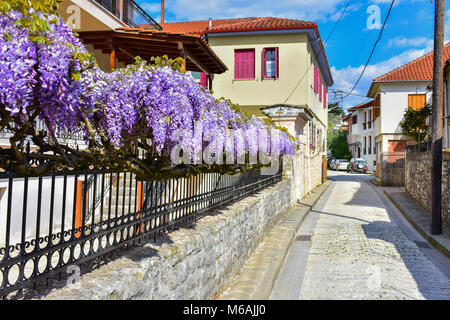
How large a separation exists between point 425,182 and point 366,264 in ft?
27.6

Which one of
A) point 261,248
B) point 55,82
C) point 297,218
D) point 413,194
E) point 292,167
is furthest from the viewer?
point 413,194

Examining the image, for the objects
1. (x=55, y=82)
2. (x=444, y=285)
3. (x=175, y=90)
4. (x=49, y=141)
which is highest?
(x=175, y=90)

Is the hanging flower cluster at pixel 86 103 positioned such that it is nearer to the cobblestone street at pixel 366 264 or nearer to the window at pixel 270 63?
the cobblestone street at pixel 366 264

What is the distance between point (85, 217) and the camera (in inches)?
119

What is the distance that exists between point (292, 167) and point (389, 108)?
18.5 meters

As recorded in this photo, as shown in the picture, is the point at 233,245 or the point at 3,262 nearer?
the point at 3,262

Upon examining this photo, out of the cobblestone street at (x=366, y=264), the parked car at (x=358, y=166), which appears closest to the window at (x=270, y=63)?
the cobblestone street at (x=366, y=264)

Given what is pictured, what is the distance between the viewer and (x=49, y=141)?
2699 mm

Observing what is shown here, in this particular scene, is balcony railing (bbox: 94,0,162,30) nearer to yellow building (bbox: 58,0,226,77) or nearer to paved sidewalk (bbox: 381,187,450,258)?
yellow building (bbox: 58,0,226,77)

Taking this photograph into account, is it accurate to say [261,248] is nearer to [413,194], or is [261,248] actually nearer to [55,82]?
[55,82]

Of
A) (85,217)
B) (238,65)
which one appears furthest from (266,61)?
(85,217)

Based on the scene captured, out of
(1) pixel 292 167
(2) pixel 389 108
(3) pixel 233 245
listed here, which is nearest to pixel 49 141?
(3) pixel 233 245

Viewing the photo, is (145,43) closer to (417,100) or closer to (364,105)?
(417,100)
